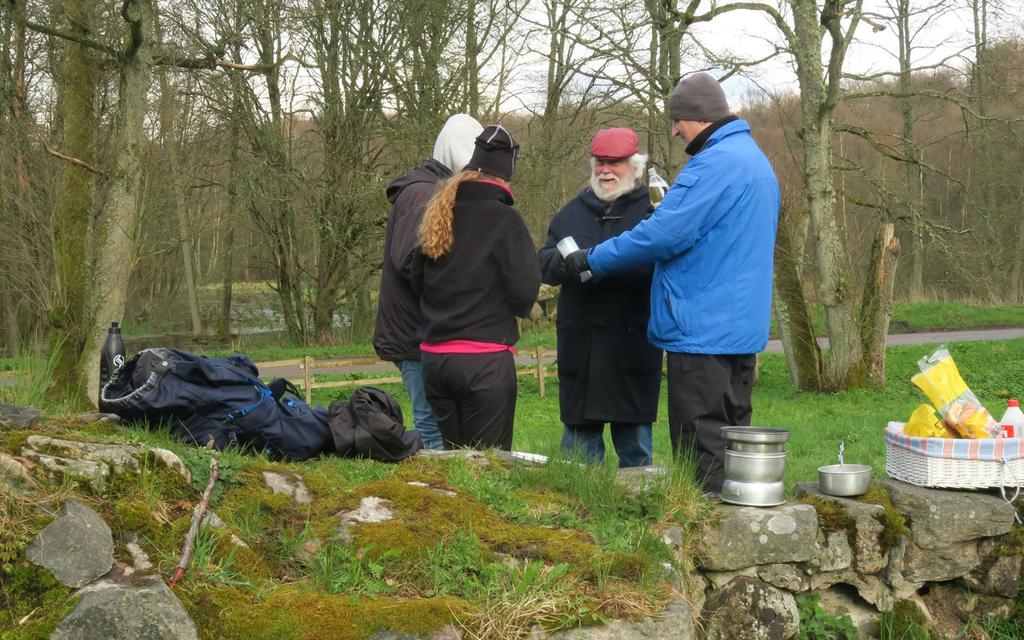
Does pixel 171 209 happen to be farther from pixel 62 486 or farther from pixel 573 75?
pixel 62 486

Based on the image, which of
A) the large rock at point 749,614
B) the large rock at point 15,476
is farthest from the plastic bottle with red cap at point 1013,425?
the large rock at point 15,476

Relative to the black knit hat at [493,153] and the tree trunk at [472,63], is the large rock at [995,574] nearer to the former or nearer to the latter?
the black knit hat at [493,153]

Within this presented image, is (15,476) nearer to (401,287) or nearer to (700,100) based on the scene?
(401,287)

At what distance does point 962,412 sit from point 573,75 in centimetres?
2113

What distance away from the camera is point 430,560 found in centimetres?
313

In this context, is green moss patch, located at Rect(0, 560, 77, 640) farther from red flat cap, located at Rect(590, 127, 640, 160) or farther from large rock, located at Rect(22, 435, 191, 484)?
red flat cap, located at Rect(590, 127, 640, 160)

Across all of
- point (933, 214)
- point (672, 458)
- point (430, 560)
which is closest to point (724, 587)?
point (672, 458)

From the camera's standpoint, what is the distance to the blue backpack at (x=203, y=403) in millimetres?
3869

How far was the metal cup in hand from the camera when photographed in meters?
4.24

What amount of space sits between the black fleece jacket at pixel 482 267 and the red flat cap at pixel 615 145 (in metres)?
0.59

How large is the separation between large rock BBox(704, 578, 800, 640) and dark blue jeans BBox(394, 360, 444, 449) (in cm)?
172

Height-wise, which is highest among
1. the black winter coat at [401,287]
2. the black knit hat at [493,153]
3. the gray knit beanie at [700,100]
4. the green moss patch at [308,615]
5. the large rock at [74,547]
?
the gray knit beanie at [700,100]

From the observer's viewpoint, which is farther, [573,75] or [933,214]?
[933,214]

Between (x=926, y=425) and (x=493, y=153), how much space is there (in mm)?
2277
